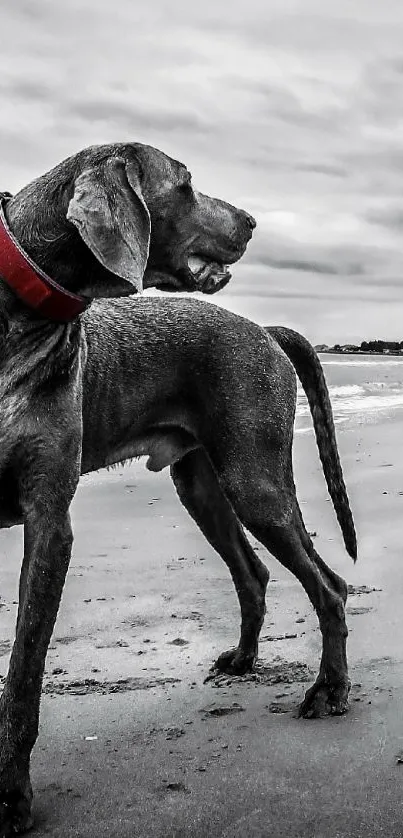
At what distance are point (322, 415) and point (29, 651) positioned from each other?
203 centimetres

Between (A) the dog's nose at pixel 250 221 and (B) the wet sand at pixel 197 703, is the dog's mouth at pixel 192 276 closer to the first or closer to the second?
(A) the dog's nose at pixel 250 221

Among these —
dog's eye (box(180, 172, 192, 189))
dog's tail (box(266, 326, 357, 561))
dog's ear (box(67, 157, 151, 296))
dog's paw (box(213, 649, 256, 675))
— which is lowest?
dog's paw (box(213, 649, 256, 675))

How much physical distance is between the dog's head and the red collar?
13cm

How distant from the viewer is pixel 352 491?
8.38 metres

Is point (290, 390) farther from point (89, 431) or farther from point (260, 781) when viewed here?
point (260, 781)

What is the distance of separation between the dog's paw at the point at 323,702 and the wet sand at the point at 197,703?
5cm

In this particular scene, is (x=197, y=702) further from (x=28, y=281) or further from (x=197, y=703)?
(x=28, y=281)

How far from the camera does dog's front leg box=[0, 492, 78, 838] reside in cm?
333

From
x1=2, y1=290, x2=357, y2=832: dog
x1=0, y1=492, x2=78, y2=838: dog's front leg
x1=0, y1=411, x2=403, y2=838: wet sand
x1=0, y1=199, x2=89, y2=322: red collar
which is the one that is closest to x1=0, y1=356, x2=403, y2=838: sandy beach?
x1=0, y1=411, x2=403, y2=838: wet sand

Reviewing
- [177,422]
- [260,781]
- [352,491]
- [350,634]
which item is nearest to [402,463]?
[352,491]

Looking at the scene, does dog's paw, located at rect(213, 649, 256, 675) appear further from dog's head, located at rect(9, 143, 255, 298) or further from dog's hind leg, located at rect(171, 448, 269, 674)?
dog's head, located at rect(9, 143, 255, 298)

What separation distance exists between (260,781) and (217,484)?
1743 millimetres

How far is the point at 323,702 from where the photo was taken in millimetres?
4211

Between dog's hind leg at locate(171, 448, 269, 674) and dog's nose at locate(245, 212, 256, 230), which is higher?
dog's nose at locate(245, 212, 256, 230)
